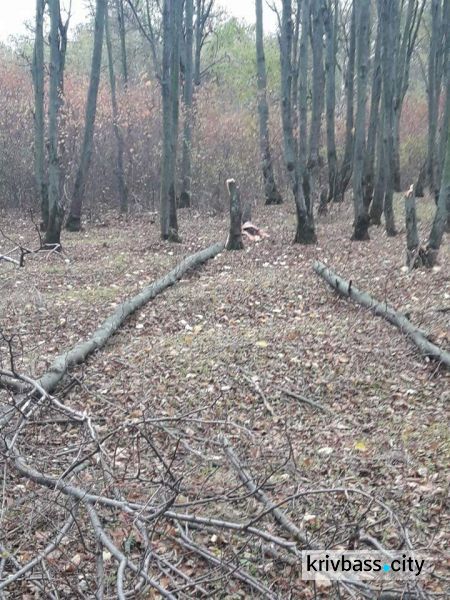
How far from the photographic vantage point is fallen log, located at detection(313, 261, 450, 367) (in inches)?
218

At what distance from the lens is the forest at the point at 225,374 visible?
3.06m

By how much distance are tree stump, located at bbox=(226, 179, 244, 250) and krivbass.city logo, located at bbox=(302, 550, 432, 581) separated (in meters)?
8.09

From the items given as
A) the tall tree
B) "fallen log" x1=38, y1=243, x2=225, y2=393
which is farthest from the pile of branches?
the tall tree

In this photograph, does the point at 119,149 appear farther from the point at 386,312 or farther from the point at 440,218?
the point at 386,312

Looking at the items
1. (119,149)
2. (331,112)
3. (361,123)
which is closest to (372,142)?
(361,123)

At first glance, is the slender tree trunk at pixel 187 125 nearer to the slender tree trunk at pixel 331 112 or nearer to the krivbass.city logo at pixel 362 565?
the slender tree trunk at pixel 331 112

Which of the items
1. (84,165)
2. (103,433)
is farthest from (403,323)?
(84,165)

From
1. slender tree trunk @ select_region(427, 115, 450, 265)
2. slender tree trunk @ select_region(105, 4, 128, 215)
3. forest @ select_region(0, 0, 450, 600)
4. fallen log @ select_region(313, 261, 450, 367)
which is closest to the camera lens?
forest @ select_region(0, 0, 450, 600)

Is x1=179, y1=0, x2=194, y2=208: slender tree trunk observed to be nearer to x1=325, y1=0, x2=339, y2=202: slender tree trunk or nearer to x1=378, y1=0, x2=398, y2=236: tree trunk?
x1=325, y1=0, x2=339, y2=202: slender tree trunk

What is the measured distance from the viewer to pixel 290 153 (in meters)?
10.5

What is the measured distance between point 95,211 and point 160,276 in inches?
316

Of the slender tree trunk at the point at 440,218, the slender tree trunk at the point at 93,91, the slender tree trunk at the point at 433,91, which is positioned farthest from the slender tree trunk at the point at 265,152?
the slender tree trunk at the point at 440,218

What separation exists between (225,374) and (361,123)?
6.15 m

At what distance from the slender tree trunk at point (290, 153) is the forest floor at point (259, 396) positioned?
1.15 m
